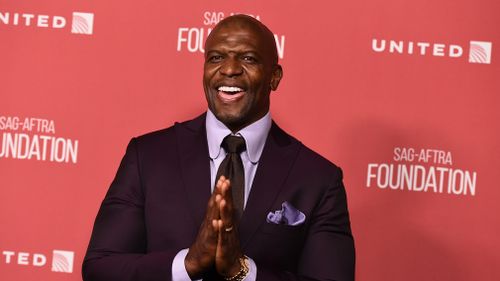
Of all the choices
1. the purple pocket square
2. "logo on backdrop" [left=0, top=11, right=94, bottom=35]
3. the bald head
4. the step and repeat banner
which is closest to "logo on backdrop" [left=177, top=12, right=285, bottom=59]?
the step and repeat banner

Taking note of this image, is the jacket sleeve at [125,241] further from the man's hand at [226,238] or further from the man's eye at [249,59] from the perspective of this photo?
the man's eye at [249,59]

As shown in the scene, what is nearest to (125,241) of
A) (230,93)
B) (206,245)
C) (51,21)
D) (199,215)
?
(199,215)

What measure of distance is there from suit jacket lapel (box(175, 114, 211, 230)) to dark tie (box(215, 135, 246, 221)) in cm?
4

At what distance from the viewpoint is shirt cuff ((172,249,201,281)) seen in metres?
1.87

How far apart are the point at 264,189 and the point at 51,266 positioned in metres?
1.20

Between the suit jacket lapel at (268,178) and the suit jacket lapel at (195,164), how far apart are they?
3.8 inches

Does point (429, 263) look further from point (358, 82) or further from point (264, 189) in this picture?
point (264, 189)

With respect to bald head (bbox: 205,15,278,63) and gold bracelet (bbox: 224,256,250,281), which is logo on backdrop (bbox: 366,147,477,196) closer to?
bald head (bbox: 205,15,278,63)

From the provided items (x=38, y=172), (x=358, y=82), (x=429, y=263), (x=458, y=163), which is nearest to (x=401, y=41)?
(x=358, y=82)

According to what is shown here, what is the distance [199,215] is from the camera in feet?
6.59

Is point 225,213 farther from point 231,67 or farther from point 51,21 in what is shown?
point 51,21

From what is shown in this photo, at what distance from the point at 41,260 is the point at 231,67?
125cm

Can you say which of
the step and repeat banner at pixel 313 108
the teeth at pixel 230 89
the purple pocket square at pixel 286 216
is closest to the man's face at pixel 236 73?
the teeth at pixel 230 89

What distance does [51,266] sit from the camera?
9.81 ft
